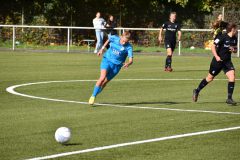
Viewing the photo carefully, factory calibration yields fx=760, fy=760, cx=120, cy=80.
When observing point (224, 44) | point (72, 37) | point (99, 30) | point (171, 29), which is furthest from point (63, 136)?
point (72, 37)

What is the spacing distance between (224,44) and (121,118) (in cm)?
401

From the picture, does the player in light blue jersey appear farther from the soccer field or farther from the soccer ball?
the soccer ball

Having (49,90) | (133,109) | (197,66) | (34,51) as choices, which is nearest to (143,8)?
(34,51)

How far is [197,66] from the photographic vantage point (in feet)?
98.9

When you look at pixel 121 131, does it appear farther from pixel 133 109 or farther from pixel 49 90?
pixel 49 90

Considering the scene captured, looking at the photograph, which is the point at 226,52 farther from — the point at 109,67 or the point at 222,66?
the point at 109,67

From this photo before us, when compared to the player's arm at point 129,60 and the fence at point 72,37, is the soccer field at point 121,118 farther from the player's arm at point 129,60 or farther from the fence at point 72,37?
the fence at point 72,37

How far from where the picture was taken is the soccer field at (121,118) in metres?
10.2

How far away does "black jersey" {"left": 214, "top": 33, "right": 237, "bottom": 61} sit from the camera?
54.6 feet

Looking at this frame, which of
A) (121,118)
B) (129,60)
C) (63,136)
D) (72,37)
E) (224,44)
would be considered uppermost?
(224,44)

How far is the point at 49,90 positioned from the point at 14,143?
8294mm

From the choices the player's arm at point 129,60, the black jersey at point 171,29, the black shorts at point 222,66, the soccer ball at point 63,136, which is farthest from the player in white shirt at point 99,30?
the soccer ball at point 63,136

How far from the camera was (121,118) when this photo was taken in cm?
1373

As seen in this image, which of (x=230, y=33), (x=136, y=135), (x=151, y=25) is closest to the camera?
(x=136, y=135)
